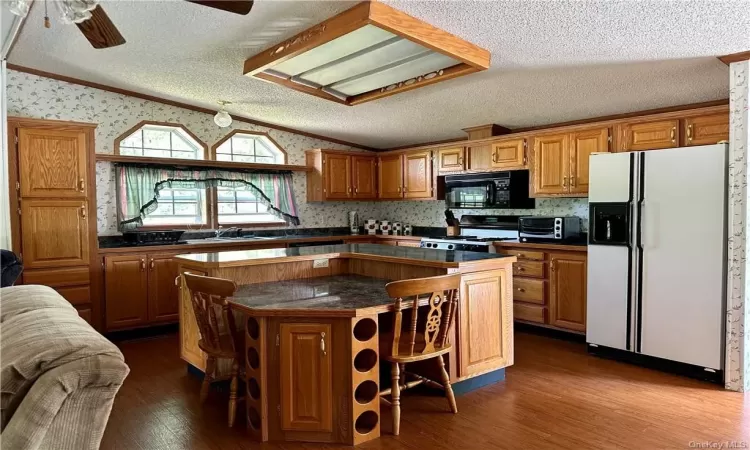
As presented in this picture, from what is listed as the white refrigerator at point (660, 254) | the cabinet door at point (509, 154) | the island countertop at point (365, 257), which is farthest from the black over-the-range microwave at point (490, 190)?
the island countertop at point (365, 257)

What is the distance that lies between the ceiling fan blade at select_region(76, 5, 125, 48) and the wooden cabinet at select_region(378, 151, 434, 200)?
13.7ft

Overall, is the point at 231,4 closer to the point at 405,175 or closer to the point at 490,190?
the point at 490,190

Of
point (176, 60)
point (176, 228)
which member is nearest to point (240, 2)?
point (176, 60)

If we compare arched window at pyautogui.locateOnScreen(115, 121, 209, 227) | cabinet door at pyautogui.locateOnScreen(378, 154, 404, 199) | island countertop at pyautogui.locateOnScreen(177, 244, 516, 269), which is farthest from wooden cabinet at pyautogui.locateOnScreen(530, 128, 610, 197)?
arched window at pyautogui.locateOnScreen(115, 121, 209, 227)

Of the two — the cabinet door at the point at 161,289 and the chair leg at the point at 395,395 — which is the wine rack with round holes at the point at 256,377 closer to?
the chair leg at the point at 395,395

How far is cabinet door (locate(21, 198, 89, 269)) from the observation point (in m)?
4.11

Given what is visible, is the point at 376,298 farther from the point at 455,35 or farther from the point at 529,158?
the point at 529,158

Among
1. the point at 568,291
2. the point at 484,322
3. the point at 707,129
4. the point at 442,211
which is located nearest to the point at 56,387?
the point at 484,322

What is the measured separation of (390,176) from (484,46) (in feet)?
11.0

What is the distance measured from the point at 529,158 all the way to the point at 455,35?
7.15ft

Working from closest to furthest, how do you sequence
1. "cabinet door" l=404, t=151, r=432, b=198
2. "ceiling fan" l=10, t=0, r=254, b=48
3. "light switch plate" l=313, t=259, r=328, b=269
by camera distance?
1. "ceiling fan" l=10, t=0, r=254, b=48
2. "light switch plate" l=313, t=259, r=328, b=269
3. "cabinet door" l=404, t=151, r=432, b=198

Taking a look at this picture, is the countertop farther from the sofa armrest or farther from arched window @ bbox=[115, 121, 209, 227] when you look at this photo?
arched window @ bbox=[115, 121, 209, 227]

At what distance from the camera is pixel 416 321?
2.65m

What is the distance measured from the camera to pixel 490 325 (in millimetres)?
3229
